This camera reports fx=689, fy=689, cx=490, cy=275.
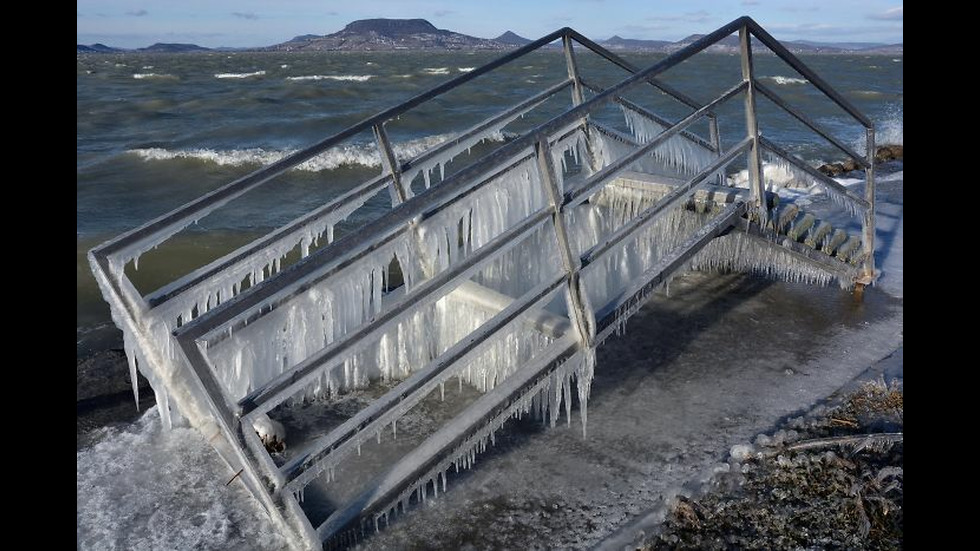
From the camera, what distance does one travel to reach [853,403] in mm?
3889

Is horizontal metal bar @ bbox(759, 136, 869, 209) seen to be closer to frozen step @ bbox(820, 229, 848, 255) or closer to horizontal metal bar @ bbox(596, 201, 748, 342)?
frozen step @ bbox(820, 229, 848, 255)

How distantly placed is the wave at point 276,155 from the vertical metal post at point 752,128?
445 inches

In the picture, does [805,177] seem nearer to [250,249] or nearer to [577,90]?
[577,90]

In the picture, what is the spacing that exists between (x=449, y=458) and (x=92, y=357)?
335cm

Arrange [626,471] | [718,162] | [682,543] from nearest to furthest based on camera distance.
A: 1. [682,543]
2. [626,471]
3. [718,162]

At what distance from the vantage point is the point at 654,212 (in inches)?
157

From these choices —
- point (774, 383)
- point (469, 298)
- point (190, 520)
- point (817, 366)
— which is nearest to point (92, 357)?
point (190, 520)

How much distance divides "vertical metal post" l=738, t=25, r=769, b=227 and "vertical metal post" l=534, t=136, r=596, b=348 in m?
1.77

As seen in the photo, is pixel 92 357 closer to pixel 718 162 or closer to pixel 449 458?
pixel 449 458

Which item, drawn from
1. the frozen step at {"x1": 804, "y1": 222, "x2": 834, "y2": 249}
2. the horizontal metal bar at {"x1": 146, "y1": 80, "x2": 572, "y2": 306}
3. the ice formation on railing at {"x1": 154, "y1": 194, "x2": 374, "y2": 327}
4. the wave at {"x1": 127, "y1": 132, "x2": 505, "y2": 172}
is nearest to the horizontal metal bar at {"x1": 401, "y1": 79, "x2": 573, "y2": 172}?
the horizontal metal bar at {"x1": 146, "y1": 80, "x2": 572, "y2": 306}

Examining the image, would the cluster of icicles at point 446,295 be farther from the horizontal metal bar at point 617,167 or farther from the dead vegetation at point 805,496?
the dead vegetation at point 805,496

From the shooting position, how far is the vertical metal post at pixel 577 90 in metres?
5.61

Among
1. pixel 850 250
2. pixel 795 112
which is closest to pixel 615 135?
pixel 795 112

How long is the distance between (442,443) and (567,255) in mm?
1081
